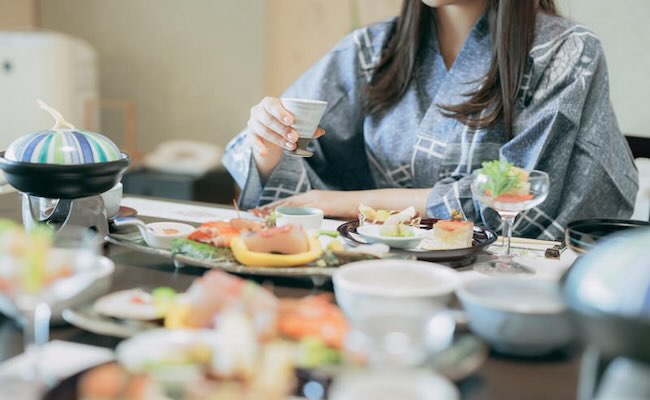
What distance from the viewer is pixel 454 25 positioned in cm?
202

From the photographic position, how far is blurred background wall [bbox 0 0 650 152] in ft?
12.5

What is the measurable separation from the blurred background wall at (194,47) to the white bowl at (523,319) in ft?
9.57

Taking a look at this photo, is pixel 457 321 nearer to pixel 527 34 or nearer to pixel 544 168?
pixel 544 168

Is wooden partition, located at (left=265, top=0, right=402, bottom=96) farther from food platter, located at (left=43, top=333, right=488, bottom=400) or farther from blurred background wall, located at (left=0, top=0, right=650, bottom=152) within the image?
food platter, located at (left=43, top=333, right=488, bottom=400)

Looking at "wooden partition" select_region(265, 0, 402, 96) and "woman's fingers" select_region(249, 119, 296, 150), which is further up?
"woman's fingers" select_region(249, 119, 296, 150)

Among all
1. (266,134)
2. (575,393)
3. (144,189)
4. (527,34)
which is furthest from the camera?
(144,189)

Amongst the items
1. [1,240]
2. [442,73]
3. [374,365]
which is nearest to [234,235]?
[1,240]

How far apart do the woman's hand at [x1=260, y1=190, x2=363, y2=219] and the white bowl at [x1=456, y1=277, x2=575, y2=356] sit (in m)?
0.90

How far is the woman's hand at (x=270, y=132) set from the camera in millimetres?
1526

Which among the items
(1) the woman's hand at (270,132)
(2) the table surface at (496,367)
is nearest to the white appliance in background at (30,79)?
(1) the woman's hand at (270,132)

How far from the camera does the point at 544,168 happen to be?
171 centimetres

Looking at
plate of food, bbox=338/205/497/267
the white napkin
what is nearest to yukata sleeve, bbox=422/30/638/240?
plate of food, bbox=338/205/497/267

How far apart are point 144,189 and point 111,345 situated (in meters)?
2.85

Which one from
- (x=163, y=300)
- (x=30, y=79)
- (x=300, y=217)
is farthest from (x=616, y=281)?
(x=30, y=79)
